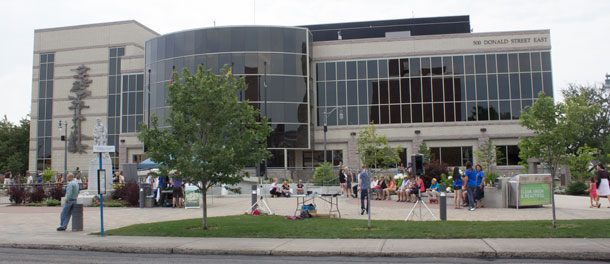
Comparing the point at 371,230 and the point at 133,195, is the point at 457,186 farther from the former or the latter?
the point at 133,195

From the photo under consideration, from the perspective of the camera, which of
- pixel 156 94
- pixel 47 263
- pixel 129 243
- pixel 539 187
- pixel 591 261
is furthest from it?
pixel 156 94

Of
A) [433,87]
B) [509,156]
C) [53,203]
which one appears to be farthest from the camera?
[433,87]

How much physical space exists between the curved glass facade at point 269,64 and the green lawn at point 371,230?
3050cm

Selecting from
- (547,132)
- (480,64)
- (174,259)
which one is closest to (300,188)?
(547,132)

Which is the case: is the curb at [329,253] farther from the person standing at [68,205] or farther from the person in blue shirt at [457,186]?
the person in blue shirt at [457,186]

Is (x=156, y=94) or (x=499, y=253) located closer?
(x=499, y=253)

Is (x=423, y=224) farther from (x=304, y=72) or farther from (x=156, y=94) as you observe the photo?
(x=156, y=94)

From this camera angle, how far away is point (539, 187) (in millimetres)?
18969

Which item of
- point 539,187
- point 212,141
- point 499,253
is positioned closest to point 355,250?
point 499,253

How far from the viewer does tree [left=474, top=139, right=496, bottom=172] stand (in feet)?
139

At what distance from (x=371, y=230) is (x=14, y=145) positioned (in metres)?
66.1

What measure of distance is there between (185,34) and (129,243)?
37745 mm

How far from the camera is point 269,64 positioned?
151 feet

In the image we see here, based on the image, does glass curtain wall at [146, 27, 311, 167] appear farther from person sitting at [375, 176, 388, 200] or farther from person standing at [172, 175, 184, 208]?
person standing at [172, 175, 184, 208]
